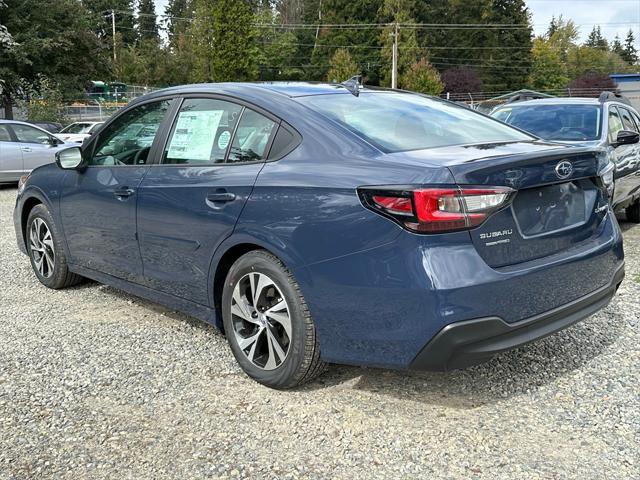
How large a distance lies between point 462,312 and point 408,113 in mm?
1466

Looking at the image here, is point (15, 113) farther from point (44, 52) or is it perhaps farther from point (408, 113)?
point (408, 113)

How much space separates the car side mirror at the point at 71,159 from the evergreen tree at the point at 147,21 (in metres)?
94.5

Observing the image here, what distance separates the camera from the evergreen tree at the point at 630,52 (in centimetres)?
12538

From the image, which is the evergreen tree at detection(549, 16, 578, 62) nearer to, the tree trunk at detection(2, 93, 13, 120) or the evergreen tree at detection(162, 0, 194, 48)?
the evergreen tree at detection(162, 0, 194, 48)

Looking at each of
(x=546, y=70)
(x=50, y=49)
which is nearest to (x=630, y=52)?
(x=546, y=70)

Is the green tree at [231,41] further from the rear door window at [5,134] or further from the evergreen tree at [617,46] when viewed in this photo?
the evergreen tree at [617,46]

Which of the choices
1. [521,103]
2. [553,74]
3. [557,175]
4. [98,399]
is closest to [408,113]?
[557,175]

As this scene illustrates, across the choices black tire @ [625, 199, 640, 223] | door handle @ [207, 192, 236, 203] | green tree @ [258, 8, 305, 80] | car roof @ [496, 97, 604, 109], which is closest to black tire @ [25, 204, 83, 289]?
door handle @ [207, 192, 236, 203]

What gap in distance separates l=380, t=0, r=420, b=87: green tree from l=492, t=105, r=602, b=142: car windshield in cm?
5294

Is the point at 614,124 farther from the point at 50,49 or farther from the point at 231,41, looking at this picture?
the point at 231,41

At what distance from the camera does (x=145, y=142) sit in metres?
4.23

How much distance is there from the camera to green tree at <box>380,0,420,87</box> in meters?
60.4

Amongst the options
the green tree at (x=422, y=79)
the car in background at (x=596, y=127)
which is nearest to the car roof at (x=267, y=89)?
the car in background at (x=596, y=127)

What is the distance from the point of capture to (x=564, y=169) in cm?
306
